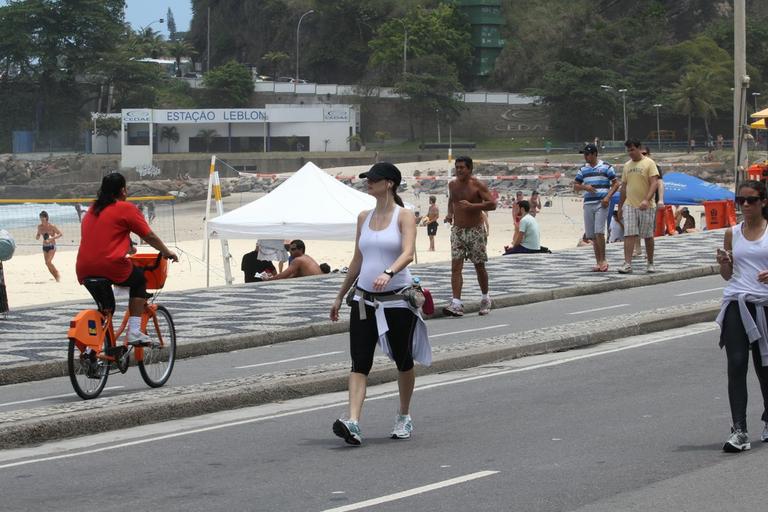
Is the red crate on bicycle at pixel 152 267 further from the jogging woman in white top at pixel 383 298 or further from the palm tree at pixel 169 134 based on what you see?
the palm tree at pixel 169 134

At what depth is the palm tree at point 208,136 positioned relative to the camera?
11612 centimetres

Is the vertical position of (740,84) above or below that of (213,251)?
above

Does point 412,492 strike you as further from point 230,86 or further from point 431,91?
point 230,86

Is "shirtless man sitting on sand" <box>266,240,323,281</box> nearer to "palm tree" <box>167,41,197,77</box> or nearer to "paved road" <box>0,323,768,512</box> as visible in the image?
"paved road" <box>0,323,768,512</box>

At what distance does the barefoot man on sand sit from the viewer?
1606cm

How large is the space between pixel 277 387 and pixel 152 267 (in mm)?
1476

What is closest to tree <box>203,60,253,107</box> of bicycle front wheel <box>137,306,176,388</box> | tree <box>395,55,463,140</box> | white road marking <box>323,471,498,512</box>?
tree <box>395,55,463,140</box>

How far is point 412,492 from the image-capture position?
7.53 m

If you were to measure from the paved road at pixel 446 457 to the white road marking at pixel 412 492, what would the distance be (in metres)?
0.01

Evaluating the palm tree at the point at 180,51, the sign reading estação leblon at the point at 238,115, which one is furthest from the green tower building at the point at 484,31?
the palm tree at the point at 180,51

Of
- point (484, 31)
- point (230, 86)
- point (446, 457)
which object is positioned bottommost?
point (446, 457)

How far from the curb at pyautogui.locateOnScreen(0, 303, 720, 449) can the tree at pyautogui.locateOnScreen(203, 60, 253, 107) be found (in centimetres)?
11096

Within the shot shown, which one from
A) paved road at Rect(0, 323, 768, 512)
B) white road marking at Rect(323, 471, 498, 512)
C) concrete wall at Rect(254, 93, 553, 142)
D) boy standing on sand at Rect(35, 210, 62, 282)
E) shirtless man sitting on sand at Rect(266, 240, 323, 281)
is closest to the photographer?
white road marking at Rect(323, 471, 498, 512)

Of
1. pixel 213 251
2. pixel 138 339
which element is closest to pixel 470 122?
pixel 213 251
